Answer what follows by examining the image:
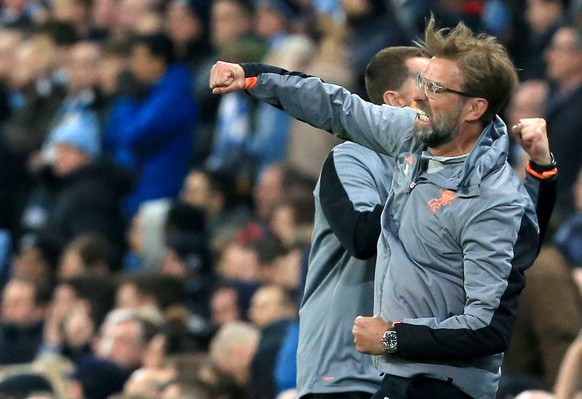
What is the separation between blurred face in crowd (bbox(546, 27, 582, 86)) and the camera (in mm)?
8445

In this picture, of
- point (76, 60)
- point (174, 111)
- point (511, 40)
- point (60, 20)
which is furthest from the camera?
point (60, 20)

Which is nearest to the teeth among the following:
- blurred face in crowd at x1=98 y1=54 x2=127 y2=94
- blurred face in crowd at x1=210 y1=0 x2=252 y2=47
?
blurred face in crowd at x1=210 y1=0 x2=252 y2=47

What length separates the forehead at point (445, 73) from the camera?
3736 millimetres

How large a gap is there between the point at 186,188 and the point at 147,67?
1.29m

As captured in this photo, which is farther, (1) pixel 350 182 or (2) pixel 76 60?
(2) pixel 76 60

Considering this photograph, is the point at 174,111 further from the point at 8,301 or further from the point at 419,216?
the point at 419,216

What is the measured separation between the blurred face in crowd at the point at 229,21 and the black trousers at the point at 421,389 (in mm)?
8122

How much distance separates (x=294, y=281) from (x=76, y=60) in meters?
4.97

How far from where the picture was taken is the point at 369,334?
375cm

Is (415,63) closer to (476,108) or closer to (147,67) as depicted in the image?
(476,108)

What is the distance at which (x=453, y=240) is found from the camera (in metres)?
3.69

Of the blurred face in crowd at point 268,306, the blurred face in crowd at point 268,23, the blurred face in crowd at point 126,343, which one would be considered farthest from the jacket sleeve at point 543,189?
the blurred face in crowd at point 268,23

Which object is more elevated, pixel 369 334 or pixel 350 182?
pixel 350 182

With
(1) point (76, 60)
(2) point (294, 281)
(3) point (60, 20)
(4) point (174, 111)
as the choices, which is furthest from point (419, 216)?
(3) point (60, 20)
